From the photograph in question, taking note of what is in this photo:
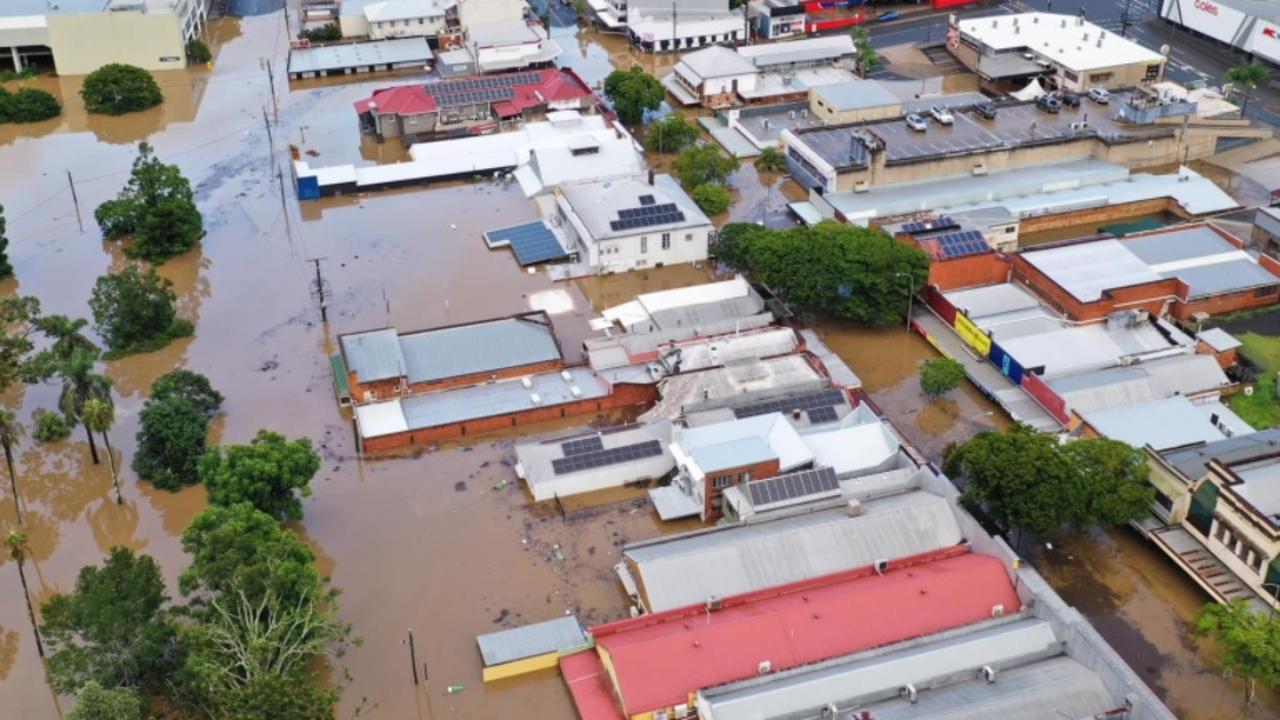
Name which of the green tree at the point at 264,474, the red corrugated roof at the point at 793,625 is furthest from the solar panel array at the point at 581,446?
the red corrugated roof at the point at 793,625

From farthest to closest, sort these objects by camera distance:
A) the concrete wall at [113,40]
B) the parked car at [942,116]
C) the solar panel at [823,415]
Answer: the concrete wall at [113,40] → the parked car at [942,116] → the solar panel at [823,415]

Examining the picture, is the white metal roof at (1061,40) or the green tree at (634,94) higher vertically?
the white metal roof at (1061,40)

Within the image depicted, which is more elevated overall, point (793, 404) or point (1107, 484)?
point (1107, 484)

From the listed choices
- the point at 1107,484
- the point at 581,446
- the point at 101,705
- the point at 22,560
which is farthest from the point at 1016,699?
the point at 22,560

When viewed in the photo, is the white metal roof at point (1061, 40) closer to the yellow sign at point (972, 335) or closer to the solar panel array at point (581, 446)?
the yellow sign at point (972, 335)

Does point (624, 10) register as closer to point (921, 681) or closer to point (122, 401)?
point (122, 401)

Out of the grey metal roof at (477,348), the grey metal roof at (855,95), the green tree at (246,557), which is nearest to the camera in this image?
the green tree at (246,557)

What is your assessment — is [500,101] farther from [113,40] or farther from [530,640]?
[530,640]
